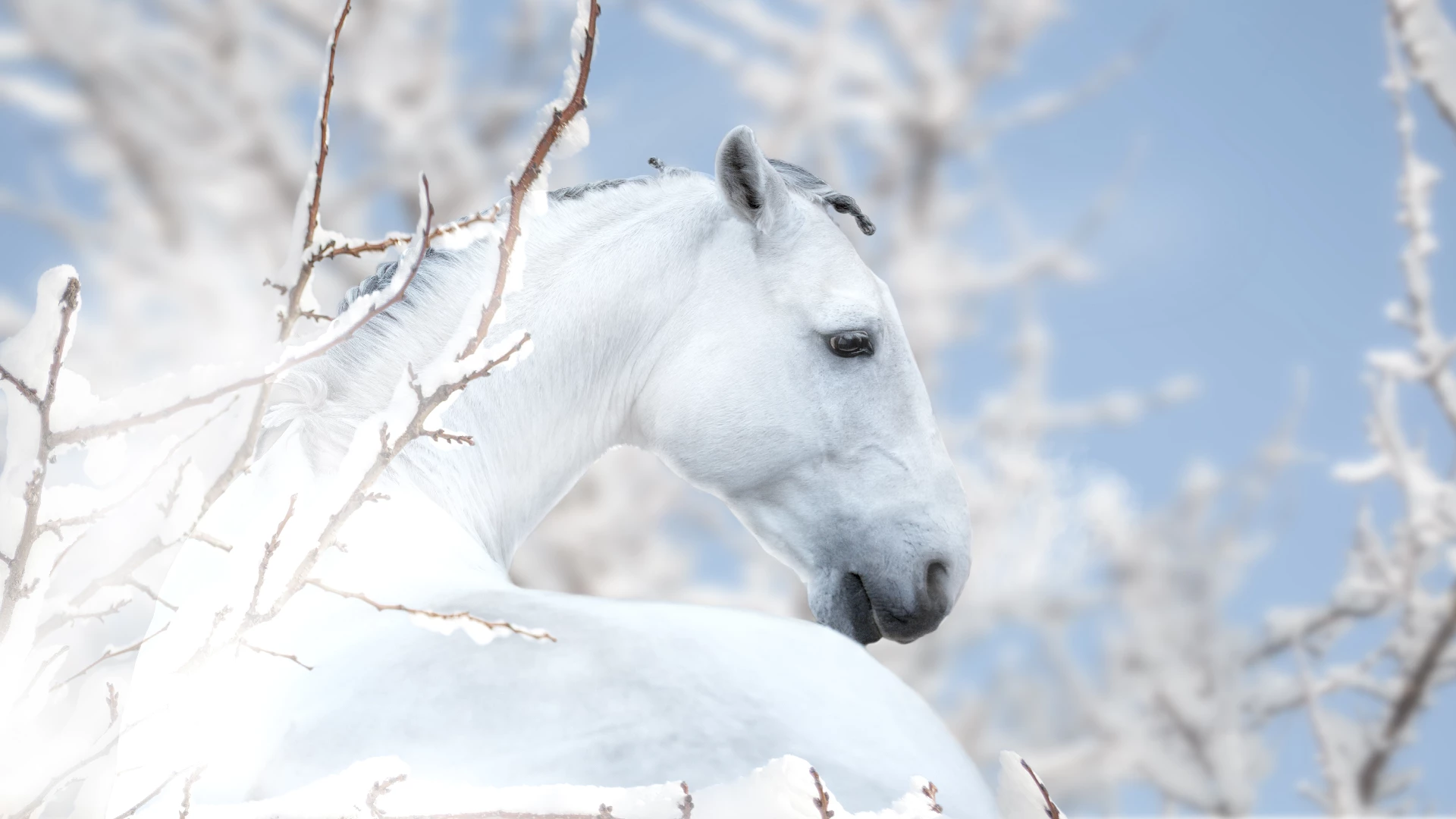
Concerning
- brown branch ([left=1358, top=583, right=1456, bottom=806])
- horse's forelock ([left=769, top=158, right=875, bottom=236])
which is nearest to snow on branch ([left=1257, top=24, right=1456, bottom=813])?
brown branch ([left=1358, top=583, right=1456, bottom=806])

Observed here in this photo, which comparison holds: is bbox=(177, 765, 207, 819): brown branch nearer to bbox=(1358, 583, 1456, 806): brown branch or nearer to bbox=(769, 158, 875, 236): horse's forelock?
bbox=(769, 158, 875, 236): horse's forelock

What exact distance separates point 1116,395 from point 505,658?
19.4ft

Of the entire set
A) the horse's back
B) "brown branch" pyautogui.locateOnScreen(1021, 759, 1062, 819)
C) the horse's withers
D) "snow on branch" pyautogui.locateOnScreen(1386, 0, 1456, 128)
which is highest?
"snow on branch" pyautogui.locateOnScreen(1386, 0, 1456, 128)

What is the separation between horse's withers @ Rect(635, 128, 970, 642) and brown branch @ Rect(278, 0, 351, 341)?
77 cm

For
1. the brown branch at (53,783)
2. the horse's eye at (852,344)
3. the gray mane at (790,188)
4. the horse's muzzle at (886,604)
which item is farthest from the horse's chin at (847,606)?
the brown branch at (53,783)

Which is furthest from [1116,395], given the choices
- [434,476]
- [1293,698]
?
[434,476]

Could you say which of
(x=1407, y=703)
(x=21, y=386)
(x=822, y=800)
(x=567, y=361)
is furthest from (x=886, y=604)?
(x=1407, y=703)

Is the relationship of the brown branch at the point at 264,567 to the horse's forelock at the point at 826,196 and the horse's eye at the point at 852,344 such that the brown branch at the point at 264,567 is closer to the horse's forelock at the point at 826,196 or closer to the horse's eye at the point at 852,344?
the horse's eye at the point at 852,344

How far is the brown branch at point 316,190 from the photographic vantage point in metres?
0.63

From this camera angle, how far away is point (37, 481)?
1.93 ft

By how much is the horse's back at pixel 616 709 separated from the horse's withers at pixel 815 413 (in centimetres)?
60

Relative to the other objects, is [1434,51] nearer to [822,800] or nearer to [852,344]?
[852,344]

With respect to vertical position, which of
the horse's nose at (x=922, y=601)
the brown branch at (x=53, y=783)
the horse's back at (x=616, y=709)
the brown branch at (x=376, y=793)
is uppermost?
the horse's nose at (x=922, y=601)

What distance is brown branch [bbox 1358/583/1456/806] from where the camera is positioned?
2043mm
